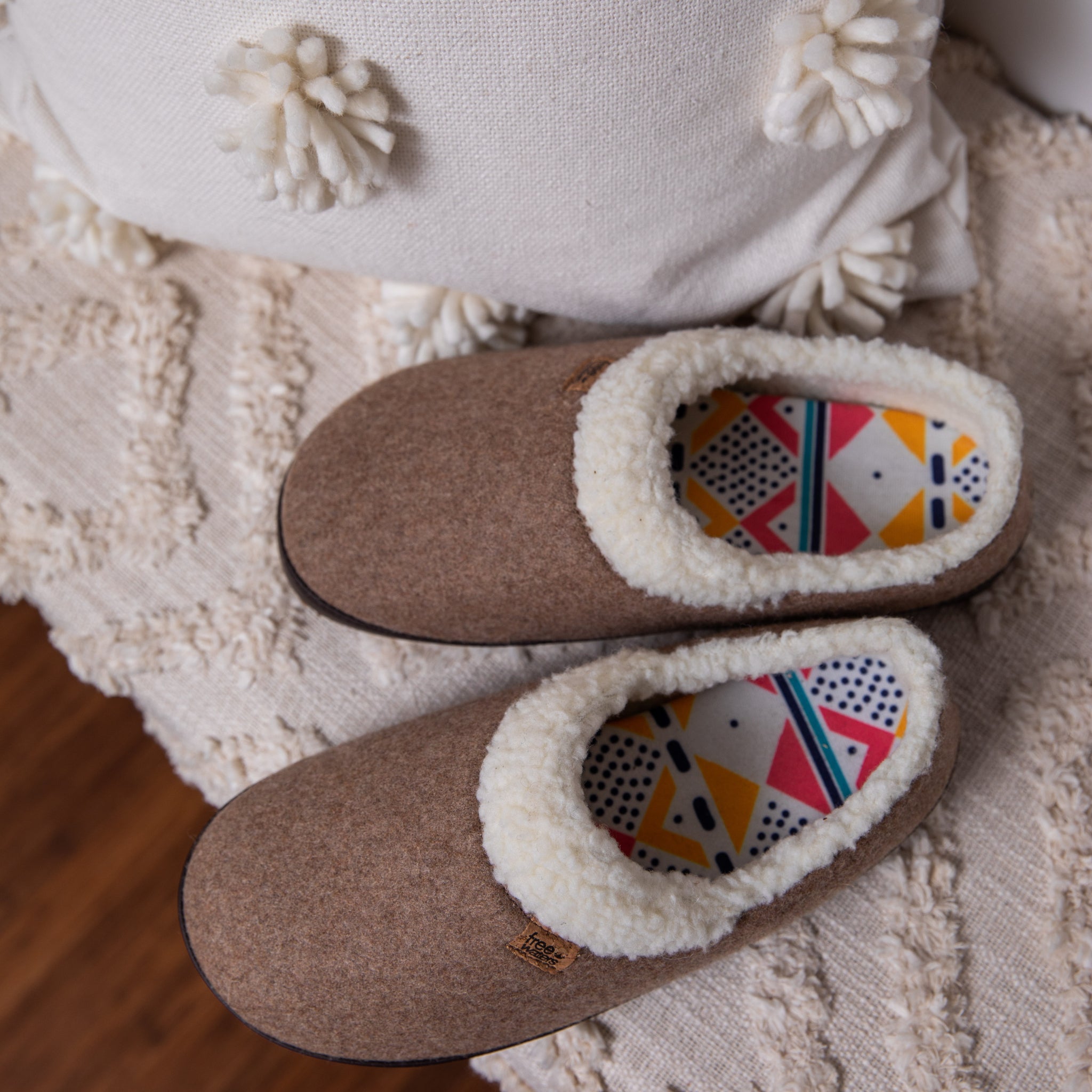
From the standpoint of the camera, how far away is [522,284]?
63cm

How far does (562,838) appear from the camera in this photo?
502 mm

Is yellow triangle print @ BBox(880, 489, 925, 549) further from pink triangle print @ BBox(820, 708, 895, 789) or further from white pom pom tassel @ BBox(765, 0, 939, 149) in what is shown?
white pom pom tassel @ BBox(765, 0, 939, 149)

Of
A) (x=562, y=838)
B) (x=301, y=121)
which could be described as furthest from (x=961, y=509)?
(x=301, y=121)

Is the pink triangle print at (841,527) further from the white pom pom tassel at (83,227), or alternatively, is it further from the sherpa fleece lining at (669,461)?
the white pom pom tassel at (83,227)

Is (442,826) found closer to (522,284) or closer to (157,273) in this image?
(522,284)

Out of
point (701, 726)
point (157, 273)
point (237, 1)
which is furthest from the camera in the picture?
point (157, 273)

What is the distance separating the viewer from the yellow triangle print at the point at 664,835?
0.58 meters

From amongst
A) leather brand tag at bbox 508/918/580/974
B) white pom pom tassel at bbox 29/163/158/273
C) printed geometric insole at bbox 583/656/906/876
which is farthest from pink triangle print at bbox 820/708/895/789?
white pom pom tassel at bbox 29/163/158/273

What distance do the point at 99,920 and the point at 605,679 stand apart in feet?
1.39

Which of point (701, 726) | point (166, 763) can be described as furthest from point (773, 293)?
point (166, 763)

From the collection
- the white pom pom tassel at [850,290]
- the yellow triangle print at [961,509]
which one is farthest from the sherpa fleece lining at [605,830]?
the white pom pom tassel at [850,290]

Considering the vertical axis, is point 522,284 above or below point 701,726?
above

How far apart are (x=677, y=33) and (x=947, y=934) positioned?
1.92 feet

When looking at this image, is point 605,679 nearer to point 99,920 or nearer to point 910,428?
point 910,428
